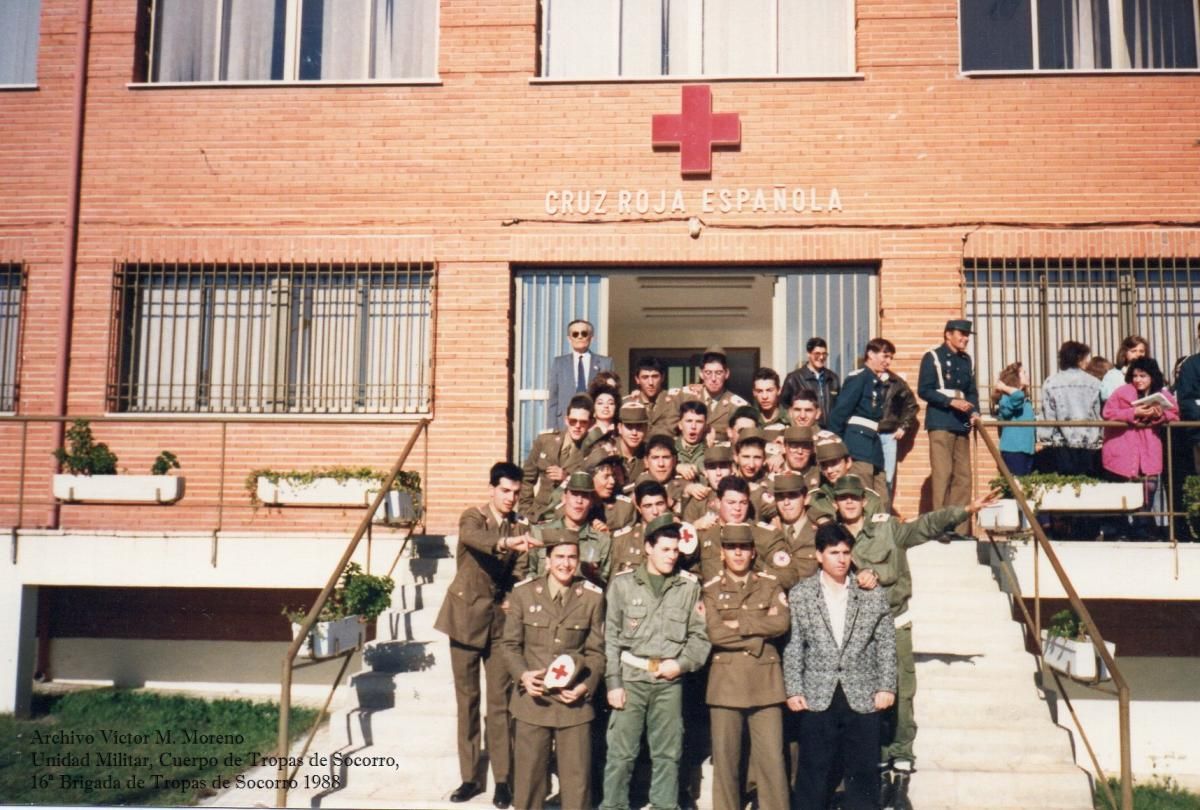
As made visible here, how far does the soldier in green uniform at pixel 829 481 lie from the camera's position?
262 inches

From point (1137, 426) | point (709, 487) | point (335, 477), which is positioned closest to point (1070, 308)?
point (1137, 426)

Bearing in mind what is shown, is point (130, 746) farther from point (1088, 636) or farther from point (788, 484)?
point (1088, 636)

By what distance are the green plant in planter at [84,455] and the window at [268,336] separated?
1.03 m

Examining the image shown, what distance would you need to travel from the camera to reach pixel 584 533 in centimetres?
667

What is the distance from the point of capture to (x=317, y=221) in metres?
10.3

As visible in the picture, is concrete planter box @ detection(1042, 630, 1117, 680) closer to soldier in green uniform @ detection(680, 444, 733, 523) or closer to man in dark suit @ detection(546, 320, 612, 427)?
soldier in green uniform @ detection(680, 444, 733, 523)

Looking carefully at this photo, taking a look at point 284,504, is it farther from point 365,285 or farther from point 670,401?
point 670,401

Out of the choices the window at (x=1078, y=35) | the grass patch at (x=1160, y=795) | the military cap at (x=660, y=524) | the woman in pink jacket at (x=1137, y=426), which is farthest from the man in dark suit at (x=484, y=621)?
the window at (x=1078, y=35)

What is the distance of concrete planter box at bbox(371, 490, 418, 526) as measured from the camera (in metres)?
8.55

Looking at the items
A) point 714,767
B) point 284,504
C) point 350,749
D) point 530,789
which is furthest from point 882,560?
point 284,504

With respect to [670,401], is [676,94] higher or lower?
higher

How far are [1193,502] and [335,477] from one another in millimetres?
6863

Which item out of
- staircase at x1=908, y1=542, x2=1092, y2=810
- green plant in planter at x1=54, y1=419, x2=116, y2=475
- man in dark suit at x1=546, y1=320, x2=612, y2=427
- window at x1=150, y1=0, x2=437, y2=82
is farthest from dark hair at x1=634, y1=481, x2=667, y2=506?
window at x1=150, y1=0, x2=437, y2=82

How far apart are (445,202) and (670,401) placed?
3.43 meters
